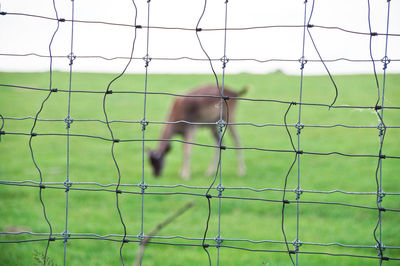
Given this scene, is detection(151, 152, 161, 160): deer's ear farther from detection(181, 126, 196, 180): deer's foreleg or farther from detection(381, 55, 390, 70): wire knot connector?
detection(381, 55, 390, 70): wire knot connector

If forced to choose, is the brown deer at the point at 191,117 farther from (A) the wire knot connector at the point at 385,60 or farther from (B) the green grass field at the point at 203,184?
(A) the wire knot connector at the point at 385,60

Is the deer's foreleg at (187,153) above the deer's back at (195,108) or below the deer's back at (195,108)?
below

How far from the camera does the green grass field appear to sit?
16.0 ft

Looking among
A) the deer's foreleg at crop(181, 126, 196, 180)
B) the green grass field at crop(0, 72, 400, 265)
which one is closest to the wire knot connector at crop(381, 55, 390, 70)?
the green grass field at crop(0, 72, 400, 265)

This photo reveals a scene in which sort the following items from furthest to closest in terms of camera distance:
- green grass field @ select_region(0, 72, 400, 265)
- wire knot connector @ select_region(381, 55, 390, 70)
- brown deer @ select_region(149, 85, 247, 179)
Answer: brown deer @ select_region(149, 85, 247, 179), green grass field @ select_region(0, 72, 400, 265), wire knot connector @ select_region(381, 55, 390, 70)

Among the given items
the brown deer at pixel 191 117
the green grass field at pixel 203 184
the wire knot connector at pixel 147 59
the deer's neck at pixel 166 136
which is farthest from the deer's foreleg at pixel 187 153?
the wire knot connector at pixel 147 59

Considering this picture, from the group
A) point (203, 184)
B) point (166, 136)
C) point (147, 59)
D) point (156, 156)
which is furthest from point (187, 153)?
point (147, 59)

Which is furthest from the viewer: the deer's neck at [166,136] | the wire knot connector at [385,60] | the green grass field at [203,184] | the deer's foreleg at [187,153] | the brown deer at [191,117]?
the deer's neck at [166,136]

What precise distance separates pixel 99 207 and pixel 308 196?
9.91ft

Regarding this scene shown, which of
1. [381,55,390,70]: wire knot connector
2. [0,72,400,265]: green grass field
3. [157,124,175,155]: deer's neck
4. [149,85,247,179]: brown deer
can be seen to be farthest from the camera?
[157,124,175,155]: deer's neck

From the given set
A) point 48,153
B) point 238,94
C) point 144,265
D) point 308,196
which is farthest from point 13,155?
point 144,265

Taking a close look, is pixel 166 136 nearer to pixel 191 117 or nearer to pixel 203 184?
pixel 191 117

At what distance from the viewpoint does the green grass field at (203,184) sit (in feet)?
16.0

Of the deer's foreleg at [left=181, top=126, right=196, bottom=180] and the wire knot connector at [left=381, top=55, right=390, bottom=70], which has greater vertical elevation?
the wire knot connector at [left=381, top=55, right=390, bottom=70]
